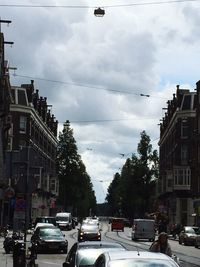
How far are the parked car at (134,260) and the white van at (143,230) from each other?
161 feet

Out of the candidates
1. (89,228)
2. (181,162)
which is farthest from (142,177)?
(89,228)

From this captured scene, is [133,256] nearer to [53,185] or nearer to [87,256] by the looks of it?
[87,256]

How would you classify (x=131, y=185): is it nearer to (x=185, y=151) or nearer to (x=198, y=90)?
(x=185, y=151)

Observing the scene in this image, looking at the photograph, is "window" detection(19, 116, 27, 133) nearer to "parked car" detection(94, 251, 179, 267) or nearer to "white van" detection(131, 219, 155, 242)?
"white van" detection(131, 219, 155, 242)

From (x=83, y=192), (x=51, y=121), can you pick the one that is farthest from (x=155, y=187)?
(x=51, y=121)

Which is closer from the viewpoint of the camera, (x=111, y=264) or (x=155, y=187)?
(x=111, y=264)

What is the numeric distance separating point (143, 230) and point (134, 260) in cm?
4998

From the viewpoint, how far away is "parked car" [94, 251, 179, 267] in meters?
9.27

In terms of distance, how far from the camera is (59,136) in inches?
4877

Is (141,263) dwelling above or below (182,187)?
below

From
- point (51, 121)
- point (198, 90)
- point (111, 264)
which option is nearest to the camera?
point (111, 264)

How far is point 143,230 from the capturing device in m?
58.8

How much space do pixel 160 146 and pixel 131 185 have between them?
12.8 meters

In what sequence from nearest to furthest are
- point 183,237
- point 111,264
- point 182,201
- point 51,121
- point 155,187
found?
point 111,264 < point 183,237 < point 182,201 < point 155,187 < point 51,121
